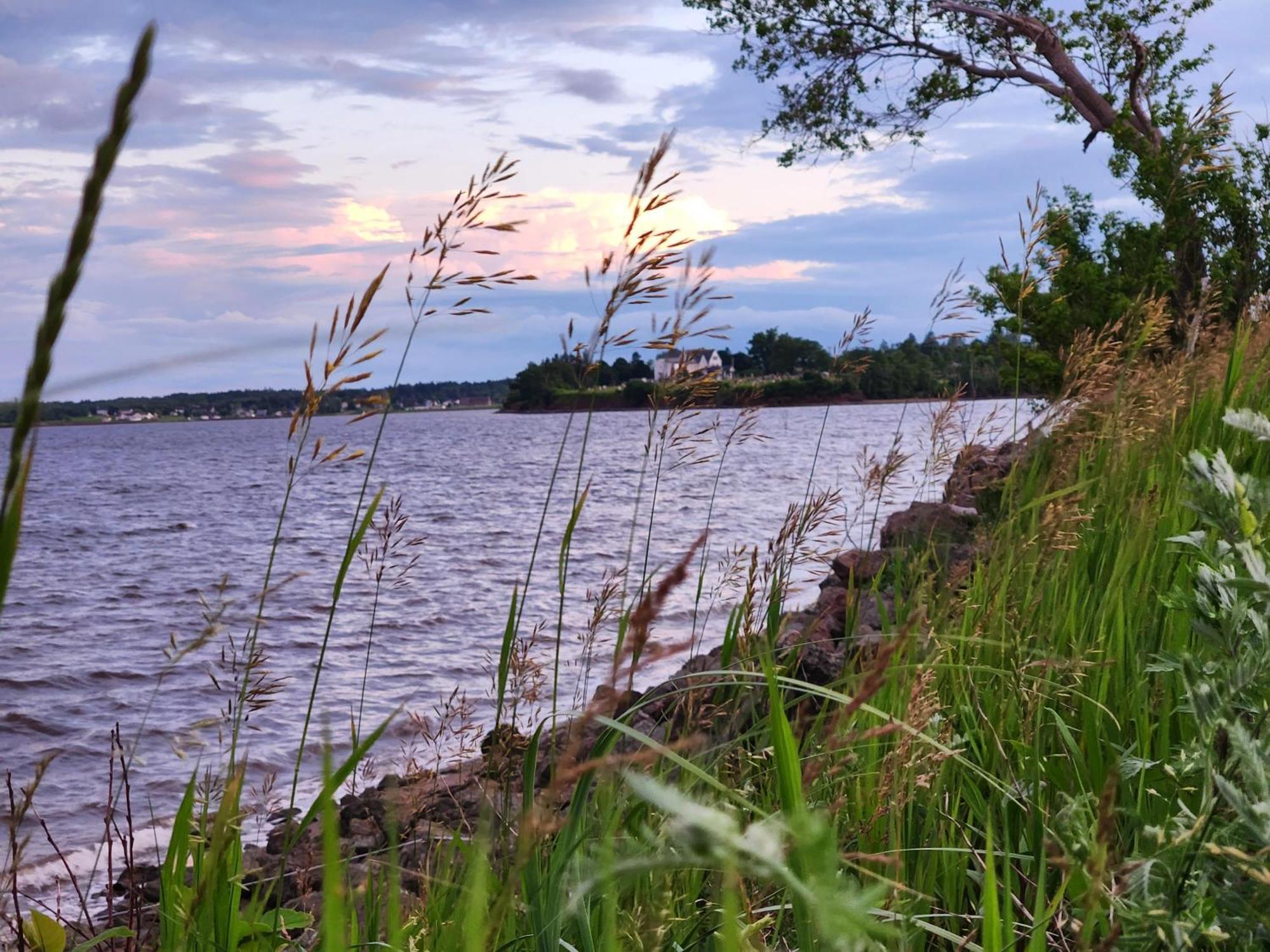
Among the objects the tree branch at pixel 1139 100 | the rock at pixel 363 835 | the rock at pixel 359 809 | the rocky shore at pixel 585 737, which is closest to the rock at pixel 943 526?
the rocky shore at pixel 585 737

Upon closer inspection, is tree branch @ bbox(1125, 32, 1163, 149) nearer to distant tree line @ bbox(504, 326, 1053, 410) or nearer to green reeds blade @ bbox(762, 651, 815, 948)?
distant tree line @ bbox(504, 326, 1053, 410)

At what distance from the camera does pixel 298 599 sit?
39.2 ft

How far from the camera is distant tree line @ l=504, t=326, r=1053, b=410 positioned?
321 cm

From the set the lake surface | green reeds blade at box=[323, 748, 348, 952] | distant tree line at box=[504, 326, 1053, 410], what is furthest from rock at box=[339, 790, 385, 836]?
green reeds blade at box=[323, 748, 348, 952]

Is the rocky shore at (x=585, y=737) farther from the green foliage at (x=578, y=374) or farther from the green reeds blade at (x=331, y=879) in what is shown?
the green foliage at (x=578, y=374)

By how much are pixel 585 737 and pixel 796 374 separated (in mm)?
4881

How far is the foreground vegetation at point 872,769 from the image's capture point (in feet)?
2.37

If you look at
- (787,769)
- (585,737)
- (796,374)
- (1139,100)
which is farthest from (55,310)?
(1139,100)

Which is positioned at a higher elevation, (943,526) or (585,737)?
(585,737)

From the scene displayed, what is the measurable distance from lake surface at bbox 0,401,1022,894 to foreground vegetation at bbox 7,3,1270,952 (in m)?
0.26

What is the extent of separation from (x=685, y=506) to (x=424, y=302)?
14394 mm

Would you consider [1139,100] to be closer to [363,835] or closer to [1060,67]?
[1060,67]

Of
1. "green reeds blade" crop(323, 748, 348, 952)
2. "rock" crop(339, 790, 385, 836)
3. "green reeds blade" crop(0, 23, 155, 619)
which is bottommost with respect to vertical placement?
"rock" crop(339, 790, 385, 836)

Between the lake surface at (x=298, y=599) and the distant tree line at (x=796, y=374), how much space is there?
11.0 inches
